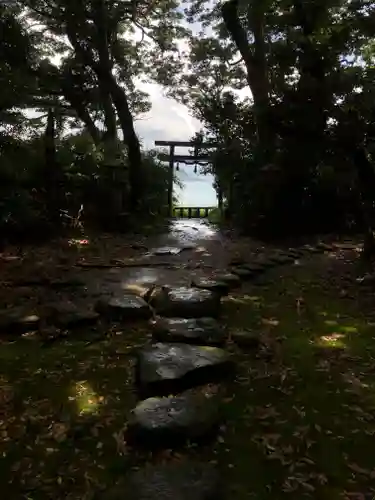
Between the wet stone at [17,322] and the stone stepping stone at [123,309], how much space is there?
613 mm

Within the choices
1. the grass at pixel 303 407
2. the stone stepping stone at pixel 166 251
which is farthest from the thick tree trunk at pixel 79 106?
the grass at pixel 303 407

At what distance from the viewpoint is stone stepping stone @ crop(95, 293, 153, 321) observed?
4227mm

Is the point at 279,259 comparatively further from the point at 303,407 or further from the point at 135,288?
the point at 303,407

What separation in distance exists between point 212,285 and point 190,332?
1584 millimetres

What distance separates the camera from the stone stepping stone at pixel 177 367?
2781 mm

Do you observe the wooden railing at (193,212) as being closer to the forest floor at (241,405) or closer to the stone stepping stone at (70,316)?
the forest floor at (241,405)

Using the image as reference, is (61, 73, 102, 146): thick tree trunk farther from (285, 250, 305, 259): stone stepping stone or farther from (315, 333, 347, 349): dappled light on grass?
(315, 333, 347, 349): dappled light on grass

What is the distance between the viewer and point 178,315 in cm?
414

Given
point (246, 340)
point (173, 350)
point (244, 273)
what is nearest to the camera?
point (173, 350)

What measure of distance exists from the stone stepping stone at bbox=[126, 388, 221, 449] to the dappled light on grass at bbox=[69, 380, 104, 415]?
0.41m

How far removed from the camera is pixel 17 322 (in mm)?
3945

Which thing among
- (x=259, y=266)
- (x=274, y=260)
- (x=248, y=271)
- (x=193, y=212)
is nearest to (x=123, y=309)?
Answer: (x=248, y=271)

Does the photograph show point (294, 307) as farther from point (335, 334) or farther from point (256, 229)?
point (256, 229)

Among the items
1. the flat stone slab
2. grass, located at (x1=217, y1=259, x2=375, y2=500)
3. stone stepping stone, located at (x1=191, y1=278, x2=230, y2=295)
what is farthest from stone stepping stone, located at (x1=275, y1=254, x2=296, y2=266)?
grass, located at (x1=217, y1=259, x2=375, y2=500)
